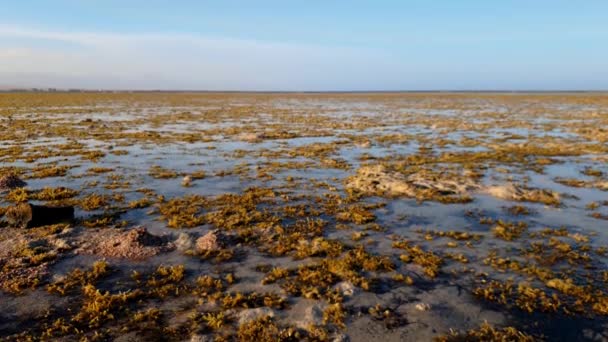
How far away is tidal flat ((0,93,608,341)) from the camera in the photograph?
7805 mm

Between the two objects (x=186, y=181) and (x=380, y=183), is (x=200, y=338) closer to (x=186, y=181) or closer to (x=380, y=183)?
(x=380, y=183)

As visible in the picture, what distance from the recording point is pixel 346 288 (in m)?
9.19

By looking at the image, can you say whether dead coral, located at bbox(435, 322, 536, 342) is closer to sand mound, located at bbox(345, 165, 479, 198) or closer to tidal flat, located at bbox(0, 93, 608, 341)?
tidal flat, located at bbox(0, 93, 608, 341)

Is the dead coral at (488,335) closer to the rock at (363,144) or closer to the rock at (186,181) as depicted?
the rock at (186,181)

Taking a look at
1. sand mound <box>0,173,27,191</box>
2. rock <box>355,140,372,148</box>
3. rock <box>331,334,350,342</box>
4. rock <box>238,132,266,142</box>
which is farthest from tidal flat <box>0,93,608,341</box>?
rock <box>238,132,266,142</box>

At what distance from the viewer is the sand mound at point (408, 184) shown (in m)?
17.7

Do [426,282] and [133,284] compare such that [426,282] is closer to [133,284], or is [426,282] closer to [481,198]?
[133,284]

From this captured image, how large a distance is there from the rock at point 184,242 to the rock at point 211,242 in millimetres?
216

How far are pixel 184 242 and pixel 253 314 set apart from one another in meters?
4.73

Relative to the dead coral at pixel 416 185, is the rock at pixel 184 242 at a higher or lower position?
lower

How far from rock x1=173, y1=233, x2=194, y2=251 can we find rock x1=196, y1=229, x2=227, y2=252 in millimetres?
216

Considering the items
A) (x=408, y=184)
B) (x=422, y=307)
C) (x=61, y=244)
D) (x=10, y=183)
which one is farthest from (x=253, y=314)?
(x=10, y=183)

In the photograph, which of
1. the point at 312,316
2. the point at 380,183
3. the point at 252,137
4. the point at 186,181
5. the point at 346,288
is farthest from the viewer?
the point at 252,137

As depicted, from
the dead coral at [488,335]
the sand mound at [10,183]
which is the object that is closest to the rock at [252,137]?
the sand mound at [10,183]
